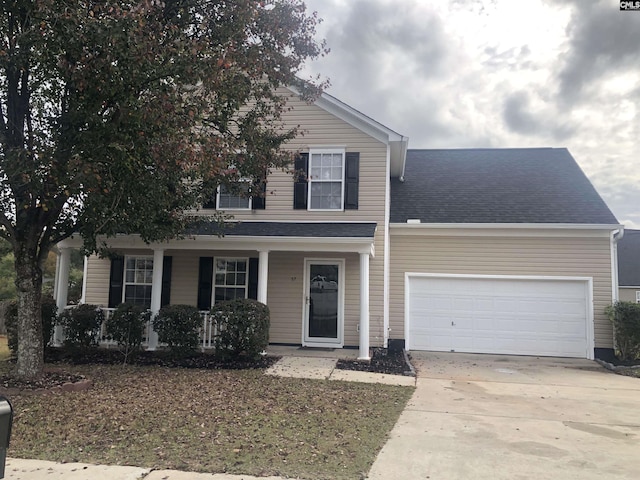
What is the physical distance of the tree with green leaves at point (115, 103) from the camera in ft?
18.9

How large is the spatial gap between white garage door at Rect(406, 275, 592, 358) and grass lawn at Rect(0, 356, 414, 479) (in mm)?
4526

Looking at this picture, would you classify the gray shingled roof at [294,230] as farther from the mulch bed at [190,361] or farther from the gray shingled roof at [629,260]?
the gray shingled roof at [629,260]

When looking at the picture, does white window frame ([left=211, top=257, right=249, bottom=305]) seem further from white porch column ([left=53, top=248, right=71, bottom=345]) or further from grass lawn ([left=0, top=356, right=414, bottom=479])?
grass lawn ([left=0, top=356, right=414, bottom=479])

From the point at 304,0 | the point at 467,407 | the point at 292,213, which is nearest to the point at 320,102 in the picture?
the point at 292,213

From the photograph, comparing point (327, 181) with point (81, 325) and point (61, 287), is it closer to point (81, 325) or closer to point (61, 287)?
point (81, 325)

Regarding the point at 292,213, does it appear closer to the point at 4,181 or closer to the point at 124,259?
the point at 124,259

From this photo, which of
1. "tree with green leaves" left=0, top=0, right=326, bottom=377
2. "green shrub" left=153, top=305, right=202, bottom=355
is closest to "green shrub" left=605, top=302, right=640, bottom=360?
"tree with green leaves" left=0, top=0, right=326, bottom=377

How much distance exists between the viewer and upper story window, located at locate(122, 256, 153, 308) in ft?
39.2

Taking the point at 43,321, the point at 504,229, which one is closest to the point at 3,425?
the point at 43,321

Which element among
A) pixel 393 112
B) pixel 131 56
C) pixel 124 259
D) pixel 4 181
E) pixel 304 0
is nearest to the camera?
pixel 131 56

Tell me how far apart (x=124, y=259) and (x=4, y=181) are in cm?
585

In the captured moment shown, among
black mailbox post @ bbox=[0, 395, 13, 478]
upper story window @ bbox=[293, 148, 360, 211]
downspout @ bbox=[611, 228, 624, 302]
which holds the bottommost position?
black mailbox post @ bbox=[0, 395, 13, 478]

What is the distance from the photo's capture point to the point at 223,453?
4402 mm

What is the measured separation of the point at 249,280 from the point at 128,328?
10.2 ft
